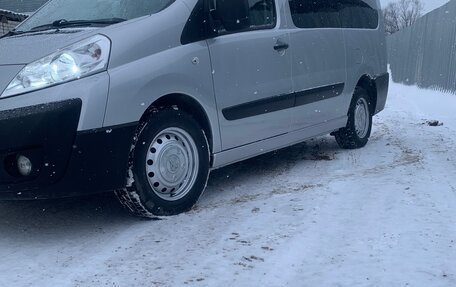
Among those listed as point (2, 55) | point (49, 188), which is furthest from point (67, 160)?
point (2, 55)

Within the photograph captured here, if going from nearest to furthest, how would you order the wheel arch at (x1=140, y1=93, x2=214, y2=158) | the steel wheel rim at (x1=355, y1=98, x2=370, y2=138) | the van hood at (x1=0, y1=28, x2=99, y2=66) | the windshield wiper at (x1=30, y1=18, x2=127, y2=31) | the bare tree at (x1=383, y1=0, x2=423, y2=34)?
1. the van hood at (x1=0, y1=28, x2=99, y2=66)
2. the wheel arch at (x1=140, y1=93, x2=214, y2=158)
3. the windshield wiper at (x1=30, y1=18, x2=127, y2=31)
4. the steel wheel rim at (x1=355, y1=98, x2=370, y2=138)
5. the bare tree at (x1=383, y1=0, x2=423, y2=34)

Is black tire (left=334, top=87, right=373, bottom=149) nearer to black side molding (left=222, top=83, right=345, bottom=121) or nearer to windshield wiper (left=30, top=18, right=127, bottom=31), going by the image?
black side molding (left=222, top=83, right=345, bottom=121)

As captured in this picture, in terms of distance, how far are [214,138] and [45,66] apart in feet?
4.30

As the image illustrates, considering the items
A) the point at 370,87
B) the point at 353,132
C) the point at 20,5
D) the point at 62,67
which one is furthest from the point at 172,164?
the point at 20,5

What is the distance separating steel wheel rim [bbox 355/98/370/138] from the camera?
640 cm

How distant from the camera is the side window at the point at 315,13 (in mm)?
5060

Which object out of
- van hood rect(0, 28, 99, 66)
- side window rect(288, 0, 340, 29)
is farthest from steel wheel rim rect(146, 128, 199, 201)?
side window rect(288, 0, 340, 29)

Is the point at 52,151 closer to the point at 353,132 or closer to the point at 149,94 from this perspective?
the point at 149,94

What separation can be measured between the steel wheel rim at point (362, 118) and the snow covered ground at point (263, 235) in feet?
4.36

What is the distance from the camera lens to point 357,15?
645cm

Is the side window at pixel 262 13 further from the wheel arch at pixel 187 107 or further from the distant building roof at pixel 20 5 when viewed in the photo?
the distant building roof at pixel 20 5

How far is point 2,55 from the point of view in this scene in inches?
137

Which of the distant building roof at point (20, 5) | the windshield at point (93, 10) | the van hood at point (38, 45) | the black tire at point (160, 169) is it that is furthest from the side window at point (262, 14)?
the distant building roof at point (20, 5)

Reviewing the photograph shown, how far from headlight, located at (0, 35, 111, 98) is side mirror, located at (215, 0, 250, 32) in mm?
987
